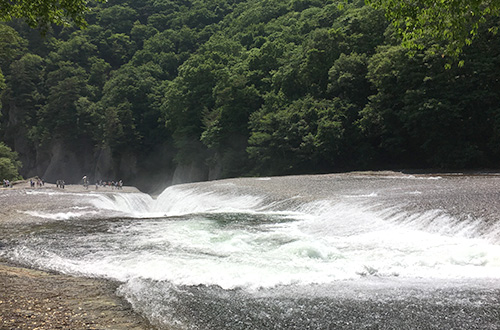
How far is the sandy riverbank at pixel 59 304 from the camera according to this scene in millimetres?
5301

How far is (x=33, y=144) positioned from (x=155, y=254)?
75809 millimetres

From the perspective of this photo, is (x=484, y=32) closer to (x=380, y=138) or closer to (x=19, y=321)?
(x=380, y=138)

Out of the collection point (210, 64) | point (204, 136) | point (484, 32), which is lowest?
point (204, 136)

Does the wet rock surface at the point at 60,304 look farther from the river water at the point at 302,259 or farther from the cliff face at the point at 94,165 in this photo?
the cliff face at the point at 94,165

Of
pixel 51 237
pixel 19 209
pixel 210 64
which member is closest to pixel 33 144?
pixel 210 64

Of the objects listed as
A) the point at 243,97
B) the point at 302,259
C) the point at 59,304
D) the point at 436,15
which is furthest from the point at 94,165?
the point at 436,15

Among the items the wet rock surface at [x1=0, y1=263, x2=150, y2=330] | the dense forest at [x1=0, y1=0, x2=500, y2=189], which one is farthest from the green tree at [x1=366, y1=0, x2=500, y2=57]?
the wet rock surface at [x1=0, y1=263, x2=150, y2=330]

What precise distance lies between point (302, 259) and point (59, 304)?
16.9 feet

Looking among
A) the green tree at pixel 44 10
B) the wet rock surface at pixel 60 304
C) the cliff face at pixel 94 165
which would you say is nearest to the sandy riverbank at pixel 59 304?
the wet rock surface at pixel 60 304

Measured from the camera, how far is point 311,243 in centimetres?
1034

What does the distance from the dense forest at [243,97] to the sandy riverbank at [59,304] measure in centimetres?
574

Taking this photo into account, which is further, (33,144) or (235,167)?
(33,144)

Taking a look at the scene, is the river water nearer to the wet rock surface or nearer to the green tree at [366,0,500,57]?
the wet rock surface

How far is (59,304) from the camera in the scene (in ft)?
19.7
